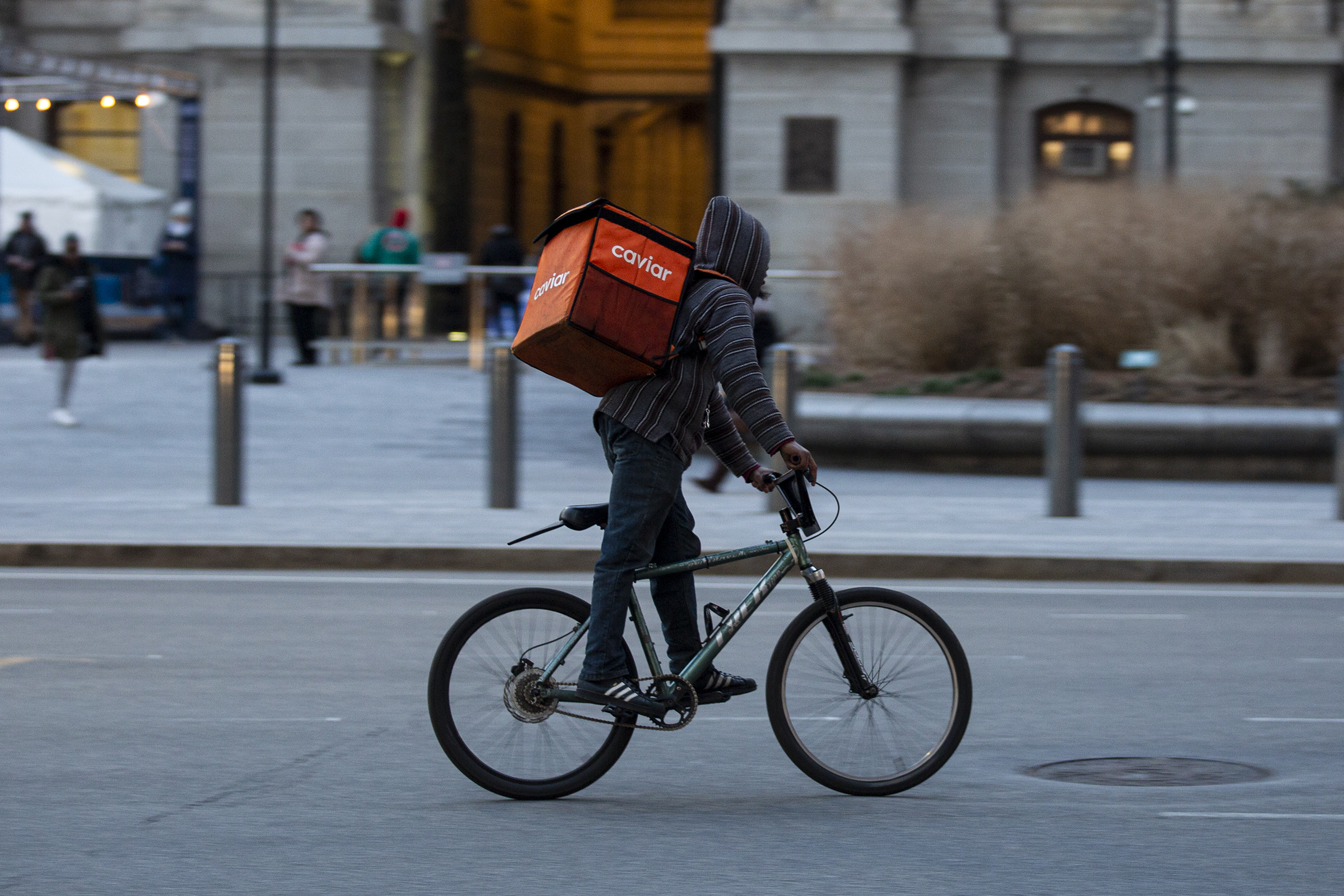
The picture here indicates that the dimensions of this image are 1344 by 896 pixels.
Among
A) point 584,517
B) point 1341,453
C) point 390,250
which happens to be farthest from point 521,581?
point 390,250

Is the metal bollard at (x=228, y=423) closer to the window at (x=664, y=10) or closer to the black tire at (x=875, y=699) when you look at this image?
the black tire at (x=875, y=699)

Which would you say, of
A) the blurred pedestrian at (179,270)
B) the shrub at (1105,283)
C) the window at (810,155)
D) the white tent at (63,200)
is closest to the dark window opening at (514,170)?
the window at (810,155)

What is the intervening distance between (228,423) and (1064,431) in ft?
17.3

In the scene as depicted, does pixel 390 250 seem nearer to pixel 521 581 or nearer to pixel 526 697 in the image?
pixel 521 581

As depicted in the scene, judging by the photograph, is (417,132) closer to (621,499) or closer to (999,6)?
(999,6)

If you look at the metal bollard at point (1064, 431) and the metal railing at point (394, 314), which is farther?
the metal railing at point (394, 314)

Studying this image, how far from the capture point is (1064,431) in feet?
37.6

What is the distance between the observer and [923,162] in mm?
28062

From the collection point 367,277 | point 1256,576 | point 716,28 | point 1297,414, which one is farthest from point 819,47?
point 1256,576

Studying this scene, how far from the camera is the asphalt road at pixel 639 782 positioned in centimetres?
461

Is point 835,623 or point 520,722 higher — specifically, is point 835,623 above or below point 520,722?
above

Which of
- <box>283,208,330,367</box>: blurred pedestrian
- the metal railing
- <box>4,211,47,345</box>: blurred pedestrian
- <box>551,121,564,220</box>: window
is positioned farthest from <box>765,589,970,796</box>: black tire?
<box>551,121,564,220</box>: window

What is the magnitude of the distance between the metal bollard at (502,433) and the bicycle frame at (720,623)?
6.57 metres

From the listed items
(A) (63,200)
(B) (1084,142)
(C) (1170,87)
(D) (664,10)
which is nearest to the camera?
(A) (63,200)
